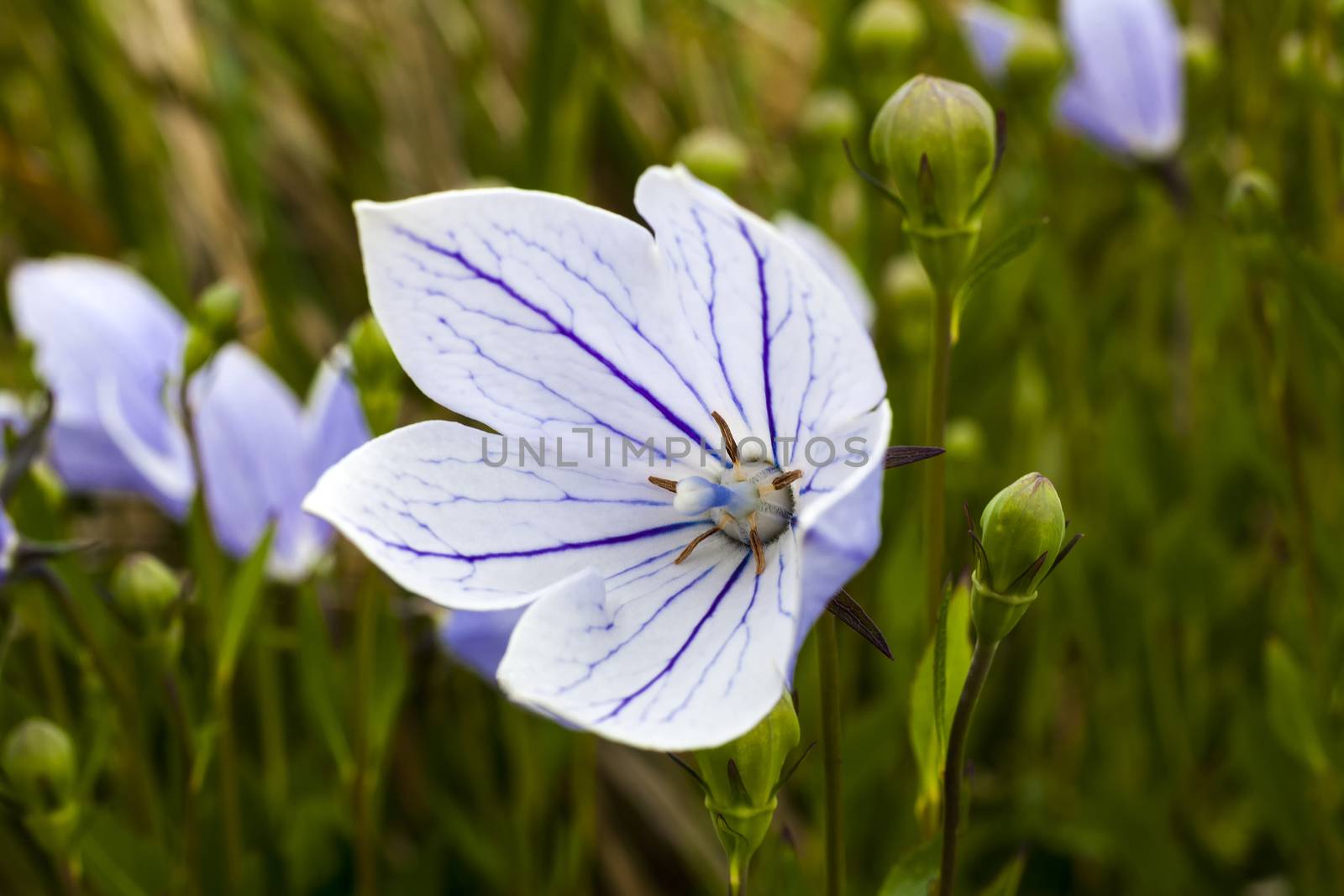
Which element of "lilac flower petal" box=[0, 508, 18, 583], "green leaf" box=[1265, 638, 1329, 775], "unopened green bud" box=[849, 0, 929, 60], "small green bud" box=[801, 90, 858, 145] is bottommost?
"green leaf" box=[1265, 638, 1329, 775]

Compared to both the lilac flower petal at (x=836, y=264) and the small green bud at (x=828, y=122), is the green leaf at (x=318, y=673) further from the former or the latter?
the small green bud at (x=828, y=122)

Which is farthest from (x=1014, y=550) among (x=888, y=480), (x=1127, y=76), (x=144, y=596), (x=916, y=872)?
(x=1127, y=76)

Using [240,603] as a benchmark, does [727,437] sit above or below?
above

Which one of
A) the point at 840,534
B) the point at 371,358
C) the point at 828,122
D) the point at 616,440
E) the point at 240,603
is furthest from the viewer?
the point at 828,122

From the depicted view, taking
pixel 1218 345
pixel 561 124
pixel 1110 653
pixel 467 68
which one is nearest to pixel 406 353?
pixel 1110 653

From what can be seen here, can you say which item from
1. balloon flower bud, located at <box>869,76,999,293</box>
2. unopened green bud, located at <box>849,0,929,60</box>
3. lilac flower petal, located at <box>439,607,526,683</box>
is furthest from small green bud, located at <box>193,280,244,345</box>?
unopened green bud, located at <box>849,0,929,60</box>

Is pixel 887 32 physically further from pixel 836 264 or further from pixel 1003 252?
pixel 1003 252

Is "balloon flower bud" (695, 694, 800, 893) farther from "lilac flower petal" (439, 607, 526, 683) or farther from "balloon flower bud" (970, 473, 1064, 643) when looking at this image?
"lilac flower petal" (439, 607, 526, 683)
